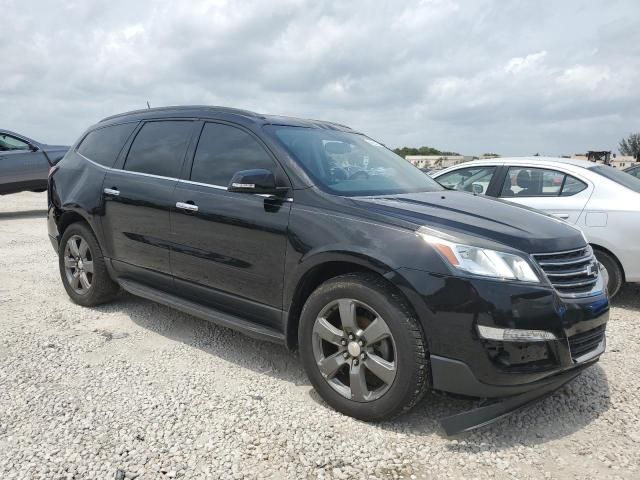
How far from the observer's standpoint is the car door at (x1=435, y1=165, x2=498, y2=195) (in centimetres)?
600

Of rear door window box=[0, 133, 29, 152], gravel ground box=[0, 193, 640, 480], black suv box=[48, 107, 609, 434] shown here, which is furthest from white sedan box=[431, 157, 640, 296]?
rear door window box=[0, 133, 29, 152]

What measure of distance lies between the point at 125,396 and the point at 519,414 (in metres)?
2.35

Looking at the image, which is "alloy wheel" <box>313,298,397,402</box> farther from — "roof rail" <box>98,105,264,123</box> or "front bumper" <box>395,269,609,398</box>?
"roof rail" <box>98,105,264,123</box>

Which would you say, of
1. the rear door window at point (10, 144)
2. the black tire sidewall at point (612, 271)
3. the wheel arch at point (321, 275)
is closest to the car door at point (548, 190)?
the black tire sidewall at point (612, 271)

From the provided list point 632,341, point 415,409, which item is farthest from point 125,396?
point 632,341

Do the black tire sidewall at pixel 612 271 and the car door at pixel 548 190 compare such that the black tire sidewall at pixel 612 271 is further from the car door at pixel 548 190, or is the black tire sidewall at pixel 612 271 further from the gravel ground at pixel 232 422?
the gravel ground at pixel 232 422

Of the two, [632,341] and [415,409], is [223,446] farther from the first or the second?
[632,341]

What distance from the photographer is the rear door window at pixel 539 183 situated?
5.38 m


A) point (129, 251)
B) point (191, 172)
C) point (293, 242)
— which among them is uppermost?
point (191, 172)

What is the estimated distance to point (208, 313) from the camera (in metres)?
3.61

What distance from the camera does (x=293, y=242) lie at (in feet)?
10.2

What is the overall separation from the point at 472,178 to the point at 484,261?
12.7ft

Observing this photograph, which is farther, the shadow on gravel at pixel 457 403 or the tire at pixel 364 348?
the shadow on gravel at pixel 457 403

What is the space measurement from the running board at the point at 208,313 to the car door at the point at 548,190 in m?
3.29
